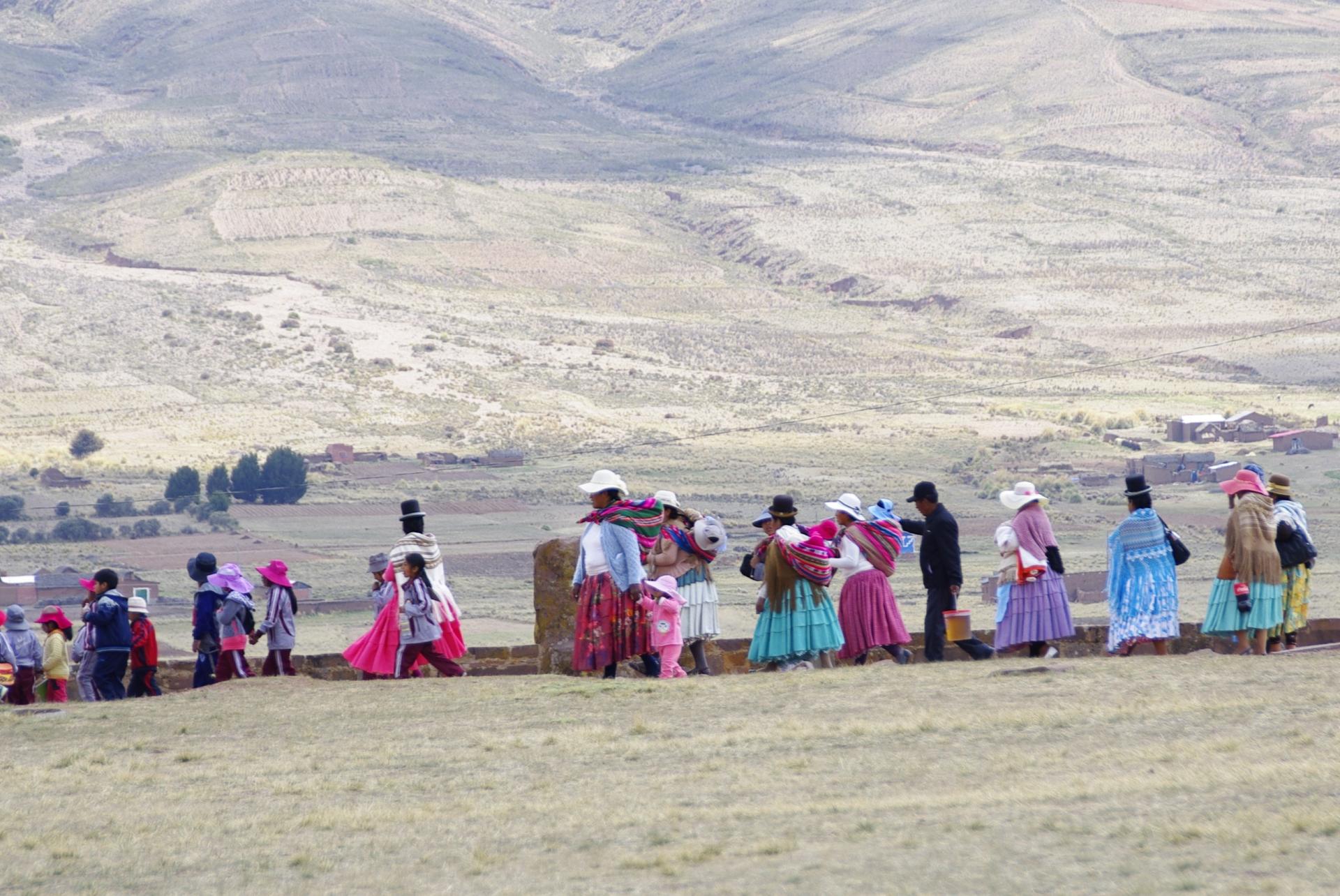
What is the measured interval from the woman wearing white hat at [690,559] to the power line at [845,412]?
48.3 m

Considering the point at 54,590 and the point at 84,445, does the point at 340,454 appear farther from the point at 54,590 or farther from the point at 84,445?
the point at 54,590

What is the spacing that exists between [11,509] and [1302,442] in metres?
40.7

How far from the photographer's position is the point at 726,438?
233ft

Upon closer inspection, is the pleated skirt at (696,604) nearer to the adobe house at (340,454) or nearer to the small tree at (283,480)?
the small tree at (283,480)

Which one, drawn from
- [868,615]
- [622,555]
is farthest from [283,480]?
[622,555]

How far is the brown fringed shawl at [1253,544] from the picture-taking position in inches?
514

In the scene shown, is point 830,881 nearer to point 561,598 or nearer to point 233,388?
point 561,598

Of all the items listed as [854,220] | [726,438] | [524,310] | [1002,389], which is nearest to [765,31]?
[854,220]

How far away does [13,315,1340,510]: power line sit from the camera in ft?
211

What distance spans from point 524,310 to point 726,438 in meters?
27.9

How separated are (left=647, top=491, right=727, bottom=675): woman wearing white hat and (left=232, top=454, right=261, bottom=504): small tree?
48.7 meters

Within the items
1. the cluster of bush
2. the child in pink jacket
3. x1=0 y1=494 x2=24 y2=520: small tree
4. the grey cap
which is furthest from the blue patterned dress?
the cluster of bush

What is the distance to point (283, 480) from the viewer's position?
60.9 meters

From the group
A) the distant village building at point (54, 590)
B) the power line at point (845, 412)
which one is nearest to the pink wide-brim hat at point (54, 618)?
the distant village building at point (54, 590)
